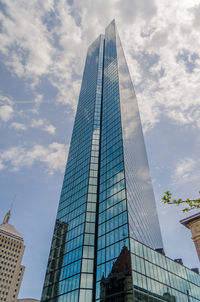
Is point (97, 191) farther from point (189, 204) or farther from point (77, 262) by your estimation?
point (189, 204)

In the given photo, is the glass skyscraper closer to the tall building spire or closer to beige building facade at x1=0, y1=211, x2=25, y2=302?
beige building facade at x1=0, y1=211, x2=25, y2=302

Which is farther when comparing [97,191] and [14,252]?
[14,252]

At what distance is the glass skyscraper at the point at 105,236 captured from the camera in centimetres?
4134

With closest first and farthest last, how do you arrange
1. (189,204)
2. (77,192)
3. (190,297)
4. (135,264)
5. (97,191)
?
1. (189,204)
2. (135,264)
3. (190,297)
4. (97,191)
5. (77,192)

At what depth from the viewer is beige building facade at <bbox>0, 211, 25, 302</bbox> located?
4628 inches

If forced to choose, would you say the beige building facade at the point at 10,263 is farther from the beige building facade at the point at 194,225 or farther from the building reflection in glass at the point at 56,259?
the beige building facade at the point at 194,225

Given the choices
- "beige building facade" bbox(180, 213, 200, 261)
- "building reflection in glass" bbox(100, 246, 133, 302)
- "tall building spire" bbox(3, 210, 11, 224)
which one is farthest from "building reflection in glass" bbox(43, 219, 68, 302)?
"tall building spire" bbox(3, 210, 11, 224)

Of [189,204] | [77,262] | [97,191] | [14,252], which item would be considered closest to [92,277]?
[77,262]

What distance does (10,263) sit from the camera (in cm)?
12700

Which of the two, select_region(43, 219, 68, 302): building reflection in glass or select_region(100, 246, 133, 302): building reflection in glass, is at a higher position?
select_region(43, 219, 68, 302): building reflection in glass

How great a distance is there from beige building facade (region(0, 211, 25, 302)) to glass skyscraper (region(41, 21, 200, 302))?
258ft

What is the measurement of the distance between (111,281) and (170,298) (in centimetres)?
1230

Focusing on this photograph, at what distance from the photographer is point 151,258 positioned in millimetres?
45000

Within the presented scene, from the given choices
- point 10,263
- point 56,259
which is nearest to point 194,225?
point 56,259
